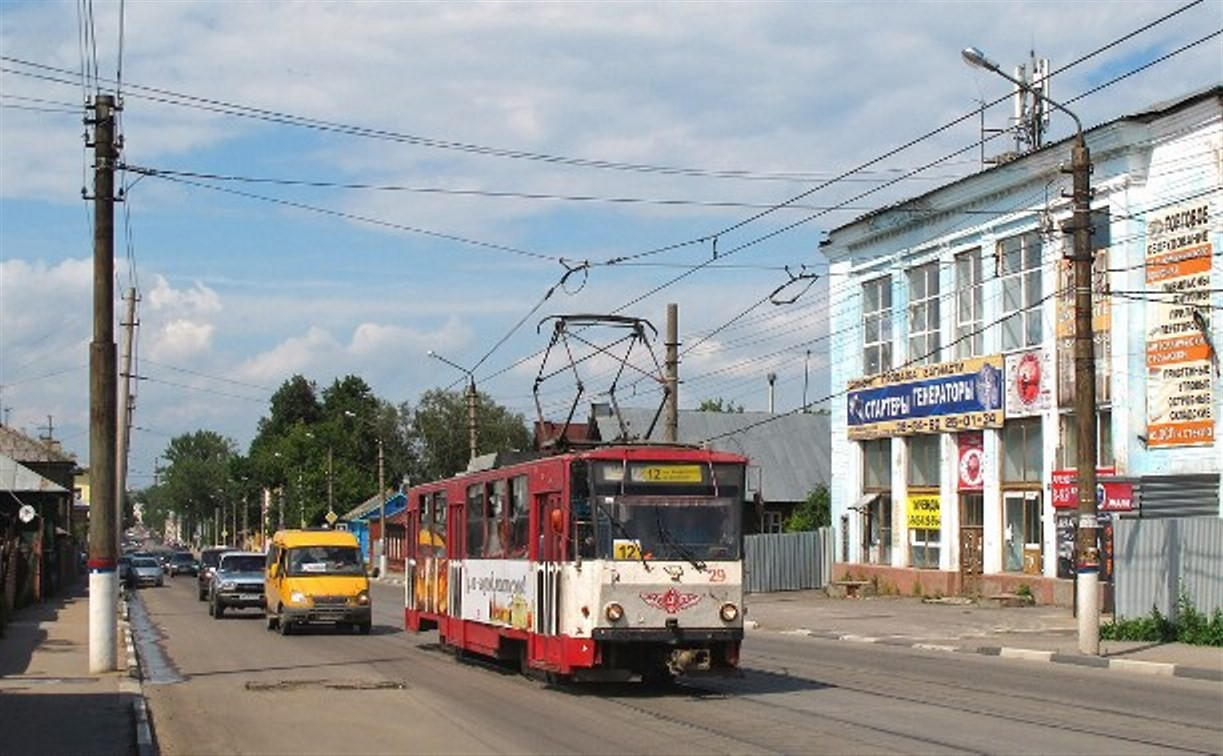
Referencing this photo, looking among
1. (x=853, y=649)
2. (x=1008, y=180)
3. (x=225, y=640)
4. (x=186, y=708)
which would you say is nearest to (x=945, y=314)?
(x=1008, y=180)

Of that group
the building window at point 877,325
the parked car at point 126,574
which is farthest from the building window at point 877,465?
the parked car at point 126,574

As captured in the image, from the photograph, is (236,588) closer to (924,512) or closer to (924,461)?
(924,512)

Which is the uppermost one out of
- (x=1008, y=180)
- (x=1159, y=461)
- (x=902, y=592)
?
(x=1008, y=180)

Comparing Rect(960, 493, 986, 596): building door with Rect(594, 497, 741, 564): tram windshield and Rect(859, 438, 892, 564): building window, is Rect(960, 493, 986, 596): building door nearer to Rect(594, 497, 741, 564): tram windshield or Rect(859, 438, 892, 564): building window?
Rect(859, 438, 892, 564): building window

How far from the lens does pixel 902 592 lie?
150 feet

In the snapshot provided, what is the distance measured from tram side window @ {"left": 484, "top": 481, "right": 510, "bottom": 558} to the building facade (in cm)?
1629

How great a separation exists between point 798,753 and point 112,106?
14250 millimetres

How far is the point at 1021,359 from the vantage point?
40969mm

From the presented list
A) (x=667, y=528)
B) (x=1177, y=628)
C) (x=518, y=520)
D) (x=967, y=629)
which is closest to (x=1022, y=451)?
(x=967, y=629)

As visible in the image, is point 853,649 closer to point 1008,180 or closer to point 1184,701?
point 1184,701

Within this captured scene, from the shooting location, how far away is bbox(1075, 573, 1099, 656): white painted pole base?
25.9m

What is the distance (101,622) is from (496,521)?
545cm

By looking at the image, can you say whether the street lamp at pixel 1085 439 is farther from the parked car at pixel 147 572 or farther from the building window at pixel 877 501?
the parked car at pixel 147 572

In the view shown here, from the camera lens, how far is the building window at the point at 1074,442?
124ft
